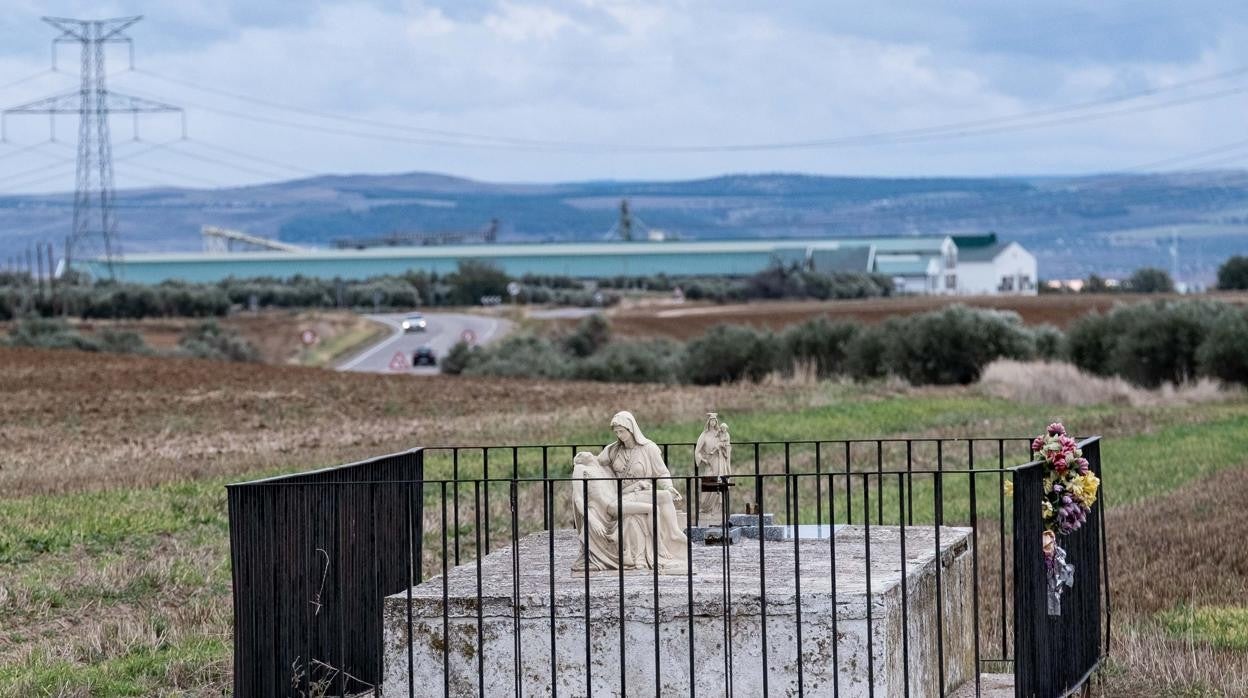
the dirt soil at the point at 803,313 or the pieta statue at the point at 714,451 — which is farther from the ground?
the pieta statue at the point at 714,451

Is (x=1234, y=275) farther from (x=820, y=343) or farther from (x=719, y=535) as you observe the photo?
(x=719, y=535)

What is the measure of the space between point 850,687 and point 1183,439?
23.7 metres

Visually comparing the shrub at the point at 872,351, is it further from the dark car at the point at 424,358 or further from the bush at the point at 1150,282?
the bush at the point at 1150,282

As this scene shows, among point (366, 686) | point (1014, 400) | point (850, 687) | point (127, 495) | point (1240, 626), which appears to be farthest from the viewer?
point (1014, 400)

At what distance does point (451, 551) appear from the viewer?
17938 mm

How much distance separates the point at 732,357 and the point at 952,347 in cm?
830

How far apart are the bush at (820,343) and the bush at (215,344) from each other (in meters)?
25.2

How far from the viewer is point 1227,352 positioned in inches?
1873

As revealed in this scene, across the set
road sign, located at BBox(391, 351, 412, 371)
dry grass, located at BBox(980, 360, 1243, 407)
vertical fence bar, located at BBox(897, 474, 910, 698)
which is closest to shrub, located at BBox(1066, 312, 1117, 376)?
dry grass, located at BBox(980, 360, 1243, 407)

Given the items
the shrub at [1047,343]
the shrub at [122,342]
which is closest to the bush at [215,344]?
the shrub at [122,342]

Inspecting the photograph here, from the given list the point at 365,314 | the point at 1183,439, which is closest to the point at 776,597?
the point at 1183,439

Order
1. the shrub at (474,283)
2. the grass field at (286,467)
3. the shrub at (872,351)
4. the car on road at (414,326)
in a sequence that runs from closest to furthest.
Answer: the grass field at (286,467)
the shrub at (872,351)
the car on road at (414,326)
the shrub at (474,283)

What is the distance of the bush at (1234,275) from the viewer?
12319 centimetres

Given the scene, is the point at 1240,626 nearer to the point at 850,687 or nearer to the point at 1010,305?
the point at 850,687
